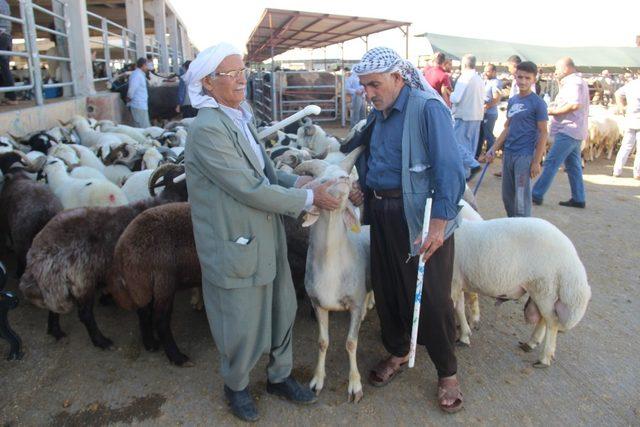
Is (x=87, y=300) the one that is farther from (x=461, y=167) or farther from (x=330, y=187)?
(x=461, y=167)

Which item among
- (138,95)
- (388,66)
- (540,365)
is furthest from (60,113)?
(540,365)

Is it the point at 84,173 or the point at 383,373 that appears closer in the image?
the point at 383,373

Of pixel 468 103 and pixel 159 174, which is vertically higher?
pixel 468 103

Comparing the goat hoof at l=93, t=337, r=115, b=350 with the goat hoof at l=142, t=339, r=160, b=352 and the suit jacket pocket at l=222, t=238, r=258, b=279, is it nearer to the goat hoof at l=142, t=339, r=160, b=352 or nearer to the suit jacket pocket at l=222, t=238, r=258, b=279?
the goat hoof at l=142, t=339, r=160, b=352

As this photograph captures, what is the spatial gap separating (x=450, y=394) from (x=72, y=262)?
109 inches

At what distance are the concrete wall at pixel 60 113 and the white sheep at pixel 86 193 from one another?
234 cm

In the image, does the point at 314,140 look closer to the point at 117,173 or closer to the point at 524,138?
the point at 117,173

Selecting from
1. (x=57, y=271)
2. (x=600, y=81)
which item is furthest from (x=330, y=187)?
(x=600, y=81)

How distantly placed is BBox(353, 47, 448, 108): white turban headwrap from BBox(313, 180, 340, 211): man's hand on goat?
66cm

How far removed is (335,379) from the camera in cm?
341

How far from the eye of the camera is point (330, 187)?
2752mm

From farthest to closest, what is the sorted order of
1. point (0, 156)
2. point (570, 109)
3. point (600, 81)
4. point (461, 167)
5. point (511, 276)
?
1. point (600, 81)
2. point (570, 109)
3. point (0, 156)
4. point (511, 276)
5. point (461, 167)

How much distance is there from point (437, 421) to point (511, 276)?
1098 millimetres

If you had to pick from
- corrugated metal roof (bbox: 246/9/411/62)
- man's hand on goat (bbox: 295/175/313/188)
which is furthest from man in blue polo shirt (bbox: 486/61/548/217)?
corrugated metal roof (bbox: 246/9/411/62)
